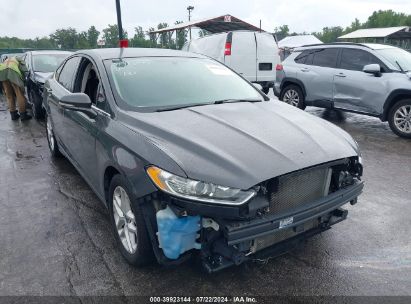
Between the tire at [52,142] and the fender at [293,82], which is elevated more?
the fender at [293,82]

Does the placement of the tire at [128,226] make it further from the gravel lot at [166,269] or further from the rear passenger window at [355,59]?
the rear passenger window at [355,59]

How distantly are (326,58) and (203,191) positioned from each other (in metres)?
6.92

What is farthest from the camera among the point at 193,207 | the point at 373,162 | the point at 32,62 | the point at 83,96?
the point at 32,62

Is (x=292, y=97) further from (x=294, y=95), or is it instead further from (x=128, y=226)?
(x=128, y=226)

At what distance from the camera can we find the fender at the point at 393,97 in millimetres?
6504

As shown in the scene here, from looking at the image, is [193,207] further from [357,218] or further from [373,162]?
[373,162]

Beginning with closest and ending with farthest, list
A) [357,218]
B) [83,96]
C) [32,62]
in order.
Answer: [83,96]
[357,218]
[32,62]

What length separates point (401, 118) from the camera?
6.67 meters

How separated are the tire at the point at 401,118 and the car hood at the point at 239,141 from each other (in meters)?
4.16

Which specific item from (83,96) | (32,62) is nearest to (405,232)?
(83,96)

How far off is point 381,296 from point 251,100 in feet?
6.82

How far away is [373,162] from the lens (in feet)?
17.7

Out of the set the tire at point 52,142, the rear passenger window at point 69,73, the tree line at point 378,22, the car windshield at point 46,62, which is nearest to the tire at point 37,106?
the car windshield at point 46,62

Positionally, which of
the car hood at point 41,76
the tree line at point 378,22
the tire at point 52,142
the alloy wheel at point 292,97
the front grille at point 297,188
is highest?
the tree line at point 378,22
